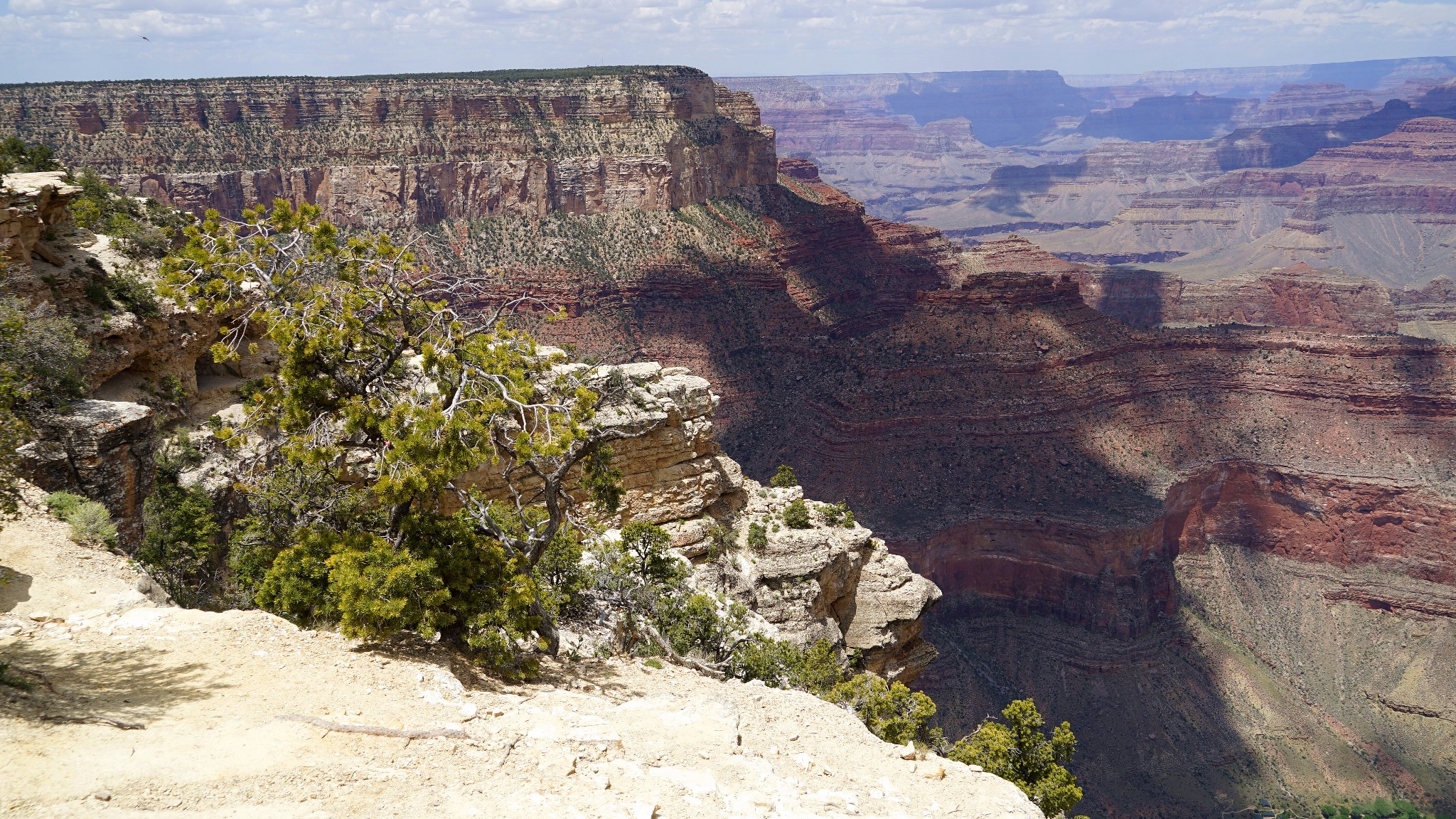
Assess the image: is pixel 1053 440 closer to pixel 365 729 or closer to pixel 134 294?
pixel 134 294

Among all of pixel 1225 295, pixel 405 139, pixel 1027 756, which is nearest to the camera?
pixel 1027 756

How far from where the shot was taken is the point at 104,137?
261 ft

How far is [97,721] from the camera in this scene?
12242mm

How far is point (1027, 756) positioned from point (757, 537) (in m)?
10.4

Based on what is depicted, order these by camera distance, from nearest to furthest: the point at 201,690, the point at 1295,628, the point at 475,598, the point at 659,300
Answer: the point at 201,690 < the point at 475,598 < the point at 1295,628 < the point at 659,300

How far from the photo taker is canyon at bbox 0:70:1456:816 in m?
60.8

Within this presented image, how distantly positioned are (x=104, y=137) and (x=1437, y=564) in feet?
388

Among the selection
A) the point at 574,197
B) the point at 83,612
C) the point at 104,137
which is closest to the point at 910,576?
the point at 83,612

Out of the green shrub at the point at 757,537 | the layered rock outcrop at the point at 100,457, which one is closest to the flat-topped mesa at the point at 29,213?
the layered rock outcrop at the point at 100,457

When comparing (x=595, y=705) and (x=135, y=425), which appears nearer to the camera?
(x=595, y=705)

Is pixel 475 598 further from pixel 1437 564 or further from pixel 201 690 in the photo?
pixel 1437 564

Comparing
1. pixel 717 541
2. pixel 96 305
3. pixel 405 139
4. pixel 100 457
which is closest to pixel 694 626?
pixel 717 541

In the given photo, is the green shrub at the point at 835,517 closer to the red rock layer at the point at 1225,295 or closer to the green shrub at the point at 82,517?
the green shrub at the point at 82,517

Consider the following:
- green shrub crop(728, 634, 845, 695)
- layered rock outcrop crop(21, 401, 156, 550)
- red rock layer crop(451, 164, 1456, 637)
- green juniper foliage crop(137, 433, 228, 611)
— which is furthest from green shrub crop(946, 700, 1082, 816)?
red rock layer crop(451, 164, 1456, 637)
